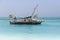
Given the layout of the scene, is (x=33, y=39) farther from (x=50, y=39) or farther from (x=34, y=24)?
(x=34, y=24)

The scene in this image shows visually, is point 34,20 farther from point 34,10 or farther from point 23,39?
point 23,39

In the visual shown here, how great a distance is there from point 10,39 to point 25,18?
28.5 meters

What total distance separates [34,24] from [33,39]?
26162mm

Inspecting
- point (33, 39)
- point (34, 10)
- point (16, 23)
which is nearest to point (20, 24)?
point (16, 23)

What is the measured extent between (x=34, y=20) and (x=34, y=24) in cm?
79

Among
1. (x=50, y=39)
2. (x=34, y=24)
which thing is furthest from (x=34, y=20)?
(x=50, y=39)

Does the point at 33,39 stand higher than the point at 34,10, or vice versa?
the point at 34,10

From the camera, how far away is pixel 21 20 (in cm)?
5166

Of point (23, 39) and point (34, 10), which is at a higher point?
point (34, 10)

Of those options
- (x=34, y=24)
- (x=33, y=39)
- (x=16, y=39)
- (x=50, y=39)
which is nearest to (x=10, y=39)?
(x=16, y=39)

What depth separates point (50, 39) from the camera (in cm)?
2281

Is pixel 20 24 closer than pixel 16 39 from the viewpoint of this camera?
No

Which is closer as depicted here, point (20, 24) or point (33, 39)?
point (33, 39)

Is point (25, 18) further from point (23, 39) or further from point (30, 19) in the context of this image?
point (23, 39)
